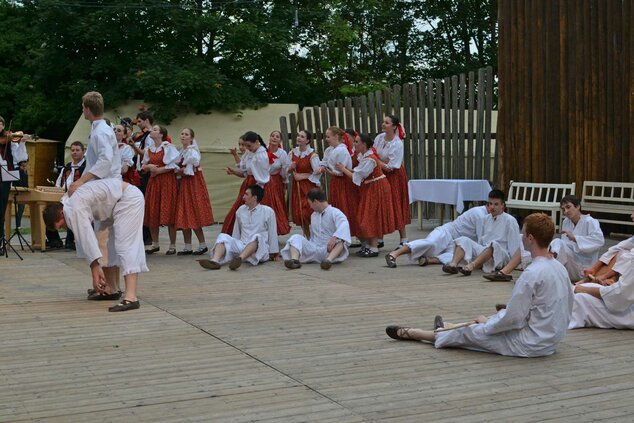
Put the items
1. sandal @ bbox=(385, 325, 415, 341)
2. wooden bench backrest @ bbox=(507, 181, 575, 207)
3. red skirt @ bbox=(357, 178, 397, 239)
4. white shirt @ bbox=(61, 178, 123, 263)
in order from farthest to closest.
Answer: wooden bench backrest @ bbox=(507, 181, 575, 207) < red skirt @ bbox=(357, 178, 397, 239) < white shirt @ bbox=(61, 178, 123, 263) < sandal @ bbox=(385, 325, 415, 341)

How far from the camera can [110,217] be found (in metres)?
7.73

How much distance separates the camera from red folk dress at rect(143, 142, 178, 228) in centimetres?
1163

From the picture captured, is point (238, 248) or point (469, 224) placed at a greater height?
point (469, 224)

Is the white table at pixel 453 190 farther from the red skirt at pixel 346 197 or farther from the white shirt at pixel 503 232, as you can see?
the white shirt at pixel 503 232

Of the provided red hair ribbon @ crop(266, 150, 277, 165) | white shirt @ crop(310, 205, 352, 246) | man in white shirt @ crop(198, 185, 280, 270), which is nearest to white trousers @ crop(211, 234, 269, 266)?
man in white shirt @ crop(198, 185, 280, 270)

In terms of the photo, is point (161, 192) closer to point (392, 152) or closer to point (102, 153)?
point (392, 152)

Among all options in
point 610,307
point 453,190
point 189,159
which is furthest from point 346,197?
point 610,307

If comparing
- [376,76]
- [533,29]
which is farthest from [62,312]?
[376,76]

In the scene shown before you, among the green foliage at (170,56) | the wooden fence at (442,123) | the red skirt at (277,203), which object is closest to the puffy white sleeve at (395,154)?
the red skirt at (277,203)

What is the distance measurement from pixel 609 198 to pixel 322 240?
3863mm

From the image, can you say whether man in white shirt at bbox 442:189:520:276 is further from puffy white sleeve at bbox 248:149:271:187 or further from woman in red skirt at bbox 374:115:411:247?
puffy white sleeve at bbox 248:149:271:187

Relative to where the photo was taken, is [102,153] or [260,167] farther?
[260,167]

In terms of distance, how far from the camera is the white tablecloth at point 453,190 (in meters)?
13.5

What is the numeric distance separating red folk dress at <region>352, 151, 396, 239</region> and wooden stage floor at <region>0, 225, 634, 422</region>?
2.44 meters
